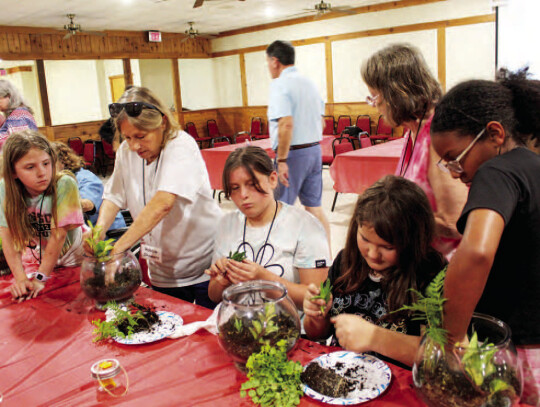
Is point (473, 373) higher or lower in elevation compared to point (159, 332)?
higher

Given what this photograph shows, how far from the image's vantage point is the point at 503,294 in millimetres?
1096

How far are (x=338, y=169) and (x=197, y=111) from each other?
841 cm

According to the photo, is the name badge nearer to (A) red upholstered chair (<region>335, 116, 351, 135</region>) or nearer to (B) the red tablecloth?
(B) the red tablecloth

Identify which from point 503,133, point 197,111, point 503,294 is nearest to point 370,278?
point 503,294

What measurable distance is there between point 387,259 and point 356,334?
10.9 inches

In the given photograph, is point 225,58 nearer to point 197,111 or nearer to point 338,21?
point 197,111

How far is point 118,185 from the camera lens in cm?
220

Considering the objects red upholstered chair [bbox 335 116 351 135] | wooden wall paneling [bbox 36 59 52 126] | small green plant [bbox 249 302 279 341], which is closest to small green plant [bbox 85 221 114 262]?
small green plant [bbox 249 302 279 341]

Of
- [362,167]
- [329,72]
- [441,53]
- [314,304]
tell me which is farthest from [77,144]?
[314,304]

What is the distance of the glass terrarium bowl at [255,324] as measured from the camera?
1.13 m

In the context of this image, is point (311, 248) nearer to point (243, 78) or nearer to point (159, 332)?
point (159, 332)

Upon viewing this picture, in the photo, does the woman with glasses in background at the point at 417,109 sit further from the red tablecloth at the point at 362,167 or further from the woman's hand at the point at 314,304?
the red tablecloth at the point at 362,167

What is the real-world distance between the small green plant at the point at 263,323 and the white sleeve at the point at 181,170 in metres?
0.88

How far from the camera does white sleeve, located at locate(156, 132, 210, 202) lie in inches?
74.1
